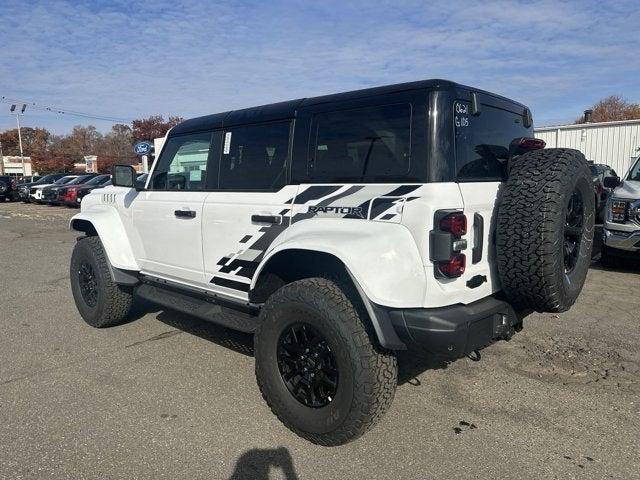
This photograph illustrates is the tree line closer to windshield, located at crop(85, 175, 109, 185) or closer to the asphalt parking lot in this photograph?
windshield, located at crop(85, 175, 109, 185)

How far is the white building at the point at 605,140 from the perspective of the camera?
18.1 m

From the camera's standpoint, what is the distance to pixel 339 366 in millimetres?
2828

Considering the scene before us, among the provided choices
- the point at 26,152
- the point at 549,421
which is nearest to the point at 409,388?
the point at 549,421

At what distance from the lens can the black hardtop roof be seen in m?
2.93

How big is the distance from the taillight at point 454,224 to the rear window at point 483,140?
265 millimetres

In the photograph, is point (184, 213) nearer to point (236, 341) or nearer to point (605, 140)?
point (236, 341)

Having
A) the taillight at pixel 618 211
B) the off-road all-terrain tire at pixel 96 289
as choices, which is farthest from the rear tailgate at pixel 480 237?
the taillight at pixel 618 211

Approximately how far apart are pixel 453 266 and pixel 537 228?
49 centimetres

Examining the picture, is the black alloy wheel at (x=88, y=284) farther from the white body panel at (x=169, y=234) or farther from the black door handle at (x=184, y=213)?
the black door handle at (x=184, y=213)

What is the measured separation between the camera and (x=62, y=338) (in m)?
4.92

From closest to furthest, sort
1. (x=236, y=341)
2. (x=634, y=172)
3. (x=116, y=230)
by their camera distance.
→ (x=236, y=341) < (x=116, y=230) < (x=634, y=172)

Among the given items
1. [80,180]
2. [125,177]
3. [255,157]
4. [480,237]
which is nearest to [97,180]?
[80,180]

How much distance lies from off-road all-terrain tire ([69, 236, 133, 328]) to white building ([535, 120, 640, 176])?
17128 mm

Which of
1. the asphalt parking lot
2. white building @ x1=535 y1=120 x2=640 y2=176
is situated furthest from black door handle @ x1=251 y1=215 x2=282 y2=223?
white building @ x1=535 y1=120 x2=640 y2=176
